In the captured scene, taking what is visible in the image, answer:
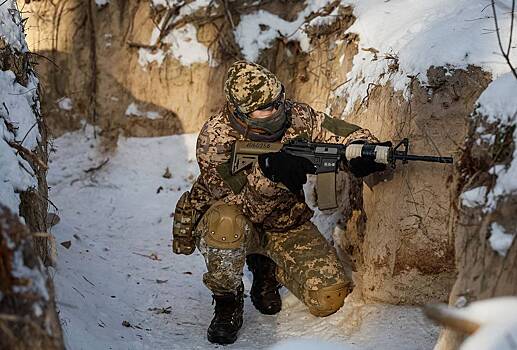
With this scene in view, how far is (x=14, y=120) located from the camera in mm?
4254

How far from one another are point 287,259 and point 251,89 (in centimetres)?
124

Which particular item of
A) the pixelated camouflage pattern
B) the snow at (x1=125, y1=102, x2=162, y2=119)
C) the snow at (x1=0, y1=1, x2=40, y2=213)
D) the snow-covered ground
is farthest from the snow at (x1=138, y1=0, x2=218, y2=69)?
the pixelated camouflage pattern

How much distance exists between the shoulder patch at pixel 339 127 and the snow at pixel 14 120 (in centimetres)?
195

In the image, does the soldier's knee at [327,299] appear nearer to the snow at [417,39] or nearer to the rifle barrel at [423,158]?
the rifle barrel at [423,158]

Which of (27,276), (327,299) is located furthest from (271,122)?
(27,276)

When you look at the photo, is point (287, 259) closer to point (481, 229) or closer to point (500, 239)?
point (481, 229)

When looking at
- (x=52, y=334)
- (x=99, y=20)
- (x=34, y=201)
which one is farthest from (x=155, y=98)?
(x=52, y=334)

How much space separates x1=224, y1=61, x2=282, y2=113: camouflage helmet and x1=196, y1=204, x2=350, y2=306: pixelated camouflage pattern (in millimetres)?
874

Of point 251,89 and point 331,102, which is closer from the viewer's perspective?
point 251,89

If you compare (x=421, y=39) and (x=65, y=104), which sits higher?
(x=421, y=39)

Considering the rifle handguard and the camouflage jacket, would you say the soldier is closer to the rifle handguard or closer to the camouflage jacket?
the camouflage jacket

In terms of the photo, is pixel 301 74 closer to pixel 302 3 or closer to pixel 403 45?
pixel 302 3

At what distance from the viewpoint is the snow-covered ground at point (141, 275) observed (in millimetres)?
4410

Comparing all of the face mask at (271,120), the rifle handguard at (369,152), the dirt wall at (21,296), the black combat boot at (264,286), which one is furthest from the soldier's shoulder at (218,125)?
the dirt wall at (21,296)
